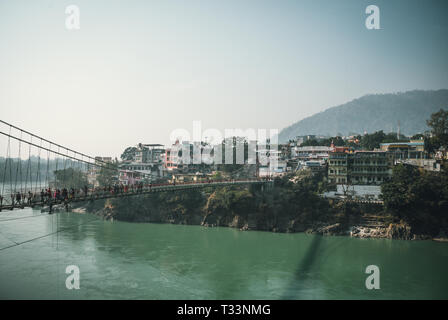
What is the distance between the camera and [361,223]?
Result: 23531 millimetres

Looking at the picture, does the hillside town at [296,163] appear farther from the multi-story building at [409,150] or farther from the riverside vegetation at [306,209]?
the riverside vegetation at [306,209]

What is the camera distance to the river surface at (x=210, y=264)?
46.0 feet

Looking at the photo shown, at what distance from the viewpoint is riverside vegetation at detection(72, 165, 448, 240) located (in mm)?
22469

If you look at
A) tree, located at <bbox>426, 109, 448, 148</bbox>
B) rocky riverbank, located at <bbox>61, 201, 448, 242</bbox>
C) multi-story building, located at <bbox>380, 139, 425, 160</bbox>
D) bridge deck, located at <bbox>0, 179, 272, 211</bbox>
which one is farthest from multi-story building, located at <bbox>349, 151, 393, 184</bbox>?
bridge deck, located at <bbox>0, 179, 272, 211</bbox>

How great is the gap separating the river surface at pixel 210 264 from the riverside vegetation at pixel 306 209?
3.82 ft

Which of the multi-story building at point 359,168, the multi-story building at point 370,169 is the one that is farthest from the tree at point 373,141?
the multi-story building at point 370,169

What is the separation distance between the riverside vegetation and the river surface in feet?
3.82

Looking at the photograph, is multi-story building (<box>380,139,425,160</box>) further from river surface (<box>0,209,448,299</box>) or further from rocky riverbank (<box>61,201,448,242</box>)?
river surface (<box>0,209,448,299</box>)

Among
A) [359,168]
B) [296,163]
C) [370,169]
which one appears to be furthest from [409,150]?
[296,163]

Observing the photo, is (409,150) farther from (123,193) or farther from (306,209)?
(123,193)

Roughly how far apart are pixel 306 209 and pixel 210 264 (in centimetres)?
1023

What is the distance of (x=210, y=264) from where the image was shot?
17.6 m
